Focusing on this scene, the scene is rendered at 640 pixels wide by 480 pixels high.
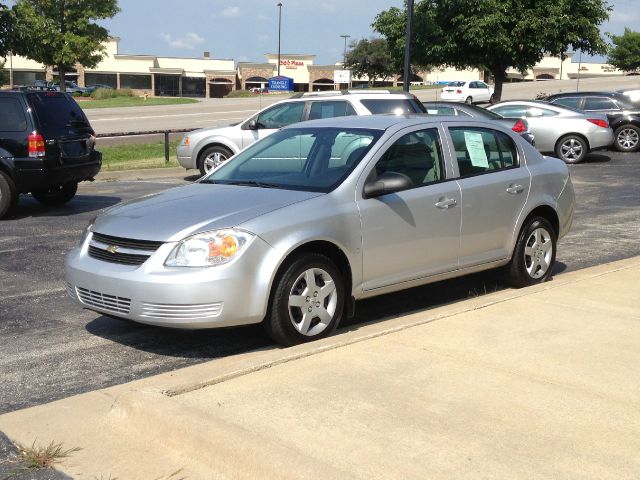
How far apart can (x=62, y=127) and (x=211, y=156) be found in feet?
16.1

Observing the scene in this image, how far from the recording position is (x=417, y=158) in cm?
704

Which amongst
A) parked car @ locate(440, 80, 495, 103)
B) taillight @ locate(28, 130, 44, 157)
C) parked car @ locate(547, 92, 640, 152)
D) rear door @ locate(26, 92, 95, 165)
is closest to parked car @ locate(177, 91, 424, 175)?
rear door @ locate(26, 92, 95, 165)

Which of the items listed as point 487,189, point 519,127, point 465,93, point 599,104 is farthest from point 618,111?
point 465,93

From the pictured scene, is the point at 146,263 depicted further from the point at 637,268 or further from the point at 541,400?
the point at 637,268

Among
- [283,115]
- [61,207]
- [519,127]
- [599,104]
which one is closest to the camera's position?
[61,207]

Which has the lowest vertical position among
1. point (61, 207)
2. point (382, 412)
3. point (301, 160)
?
point (61, 207)

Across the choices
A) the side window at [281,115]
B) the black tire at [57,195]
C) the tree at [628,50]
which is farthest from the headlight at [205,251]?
the tree at [628,50]

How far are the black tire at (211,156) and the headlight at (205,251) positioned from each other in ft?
38.5

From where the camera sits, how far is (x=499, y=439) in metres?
4.22

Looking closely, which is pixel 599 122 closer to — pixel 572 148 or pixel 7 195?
pixel 572 148

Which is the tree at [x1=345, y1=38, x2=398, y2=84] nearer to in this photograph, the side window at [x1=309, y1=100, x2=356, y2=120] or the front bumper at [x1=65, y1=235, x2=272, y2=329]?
the side window at [x1=309, y1=100, x2=356, y2=120]

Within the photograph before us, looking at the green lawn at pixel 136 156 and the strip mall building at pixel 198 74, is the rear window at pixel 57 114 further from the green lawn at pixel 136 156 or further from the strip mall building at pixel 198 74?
the strip mall building at pixel 198 74

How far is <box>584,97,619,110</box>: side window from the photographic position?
25.1 meters

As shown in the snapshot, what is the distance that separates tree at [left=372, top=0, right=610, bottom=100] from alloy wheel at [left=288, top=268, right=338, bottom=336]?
86.7 feet
